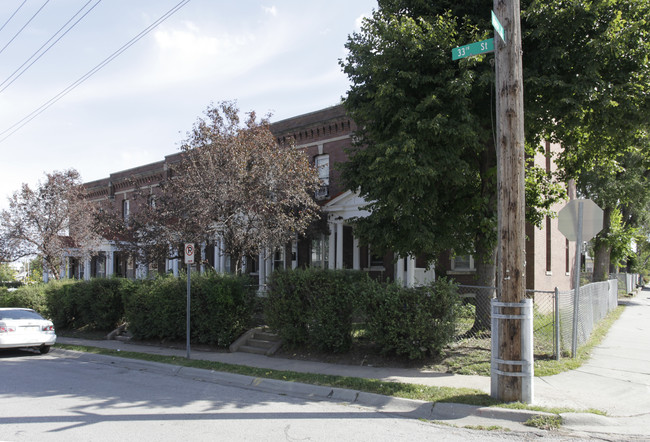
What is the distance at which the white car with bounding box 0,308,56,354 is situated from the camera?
1239 centimetres

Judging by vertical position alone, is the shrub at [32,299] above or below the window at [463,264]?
below

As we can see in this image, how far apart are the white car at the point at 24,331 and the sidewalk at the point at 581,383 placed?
11.8 ft

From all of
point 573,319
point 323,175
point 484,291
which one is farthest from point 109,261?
point 573,319

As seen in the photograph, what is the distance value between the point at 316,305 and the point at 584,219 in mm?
5693

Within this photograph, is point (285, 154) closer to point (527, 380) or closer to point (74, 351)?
point (74, 351)

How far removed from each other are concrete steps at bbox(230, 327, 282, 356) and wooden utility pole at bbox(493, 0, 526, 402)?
6101 millimetres

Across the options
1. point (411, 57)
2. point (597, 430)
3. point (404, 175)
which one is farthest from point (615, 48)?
point (597, 430)

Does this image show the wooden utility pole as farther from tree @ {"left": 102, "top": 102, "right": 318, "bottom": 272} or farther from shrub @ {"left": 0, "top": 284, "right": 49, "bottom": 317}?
shrub @ {"left": 0, "top": 284, "right": 49, "bottom": 317}

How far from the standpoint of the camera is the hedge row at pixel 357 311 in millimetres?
9023

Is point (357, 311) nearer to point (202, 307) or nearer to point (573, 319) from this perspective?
point (573, 319)

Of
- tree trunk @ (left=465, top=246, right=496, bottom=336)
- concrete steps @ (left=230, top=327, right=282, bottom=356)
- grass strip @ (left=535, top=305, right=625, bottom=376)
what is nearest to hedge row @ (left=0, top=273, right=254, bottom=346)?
concrete steps @ (left=230, top=327, right=282, bottom=356)

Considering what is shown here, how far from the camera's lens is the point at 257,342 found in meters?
12.1

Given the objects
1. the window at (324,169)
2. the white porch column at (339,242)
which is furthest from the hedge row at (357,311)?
the window at (324,169)

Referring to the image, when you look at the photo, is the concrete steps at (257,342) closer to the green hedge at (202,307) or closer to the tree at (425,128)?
the green hedge at (202,307)
